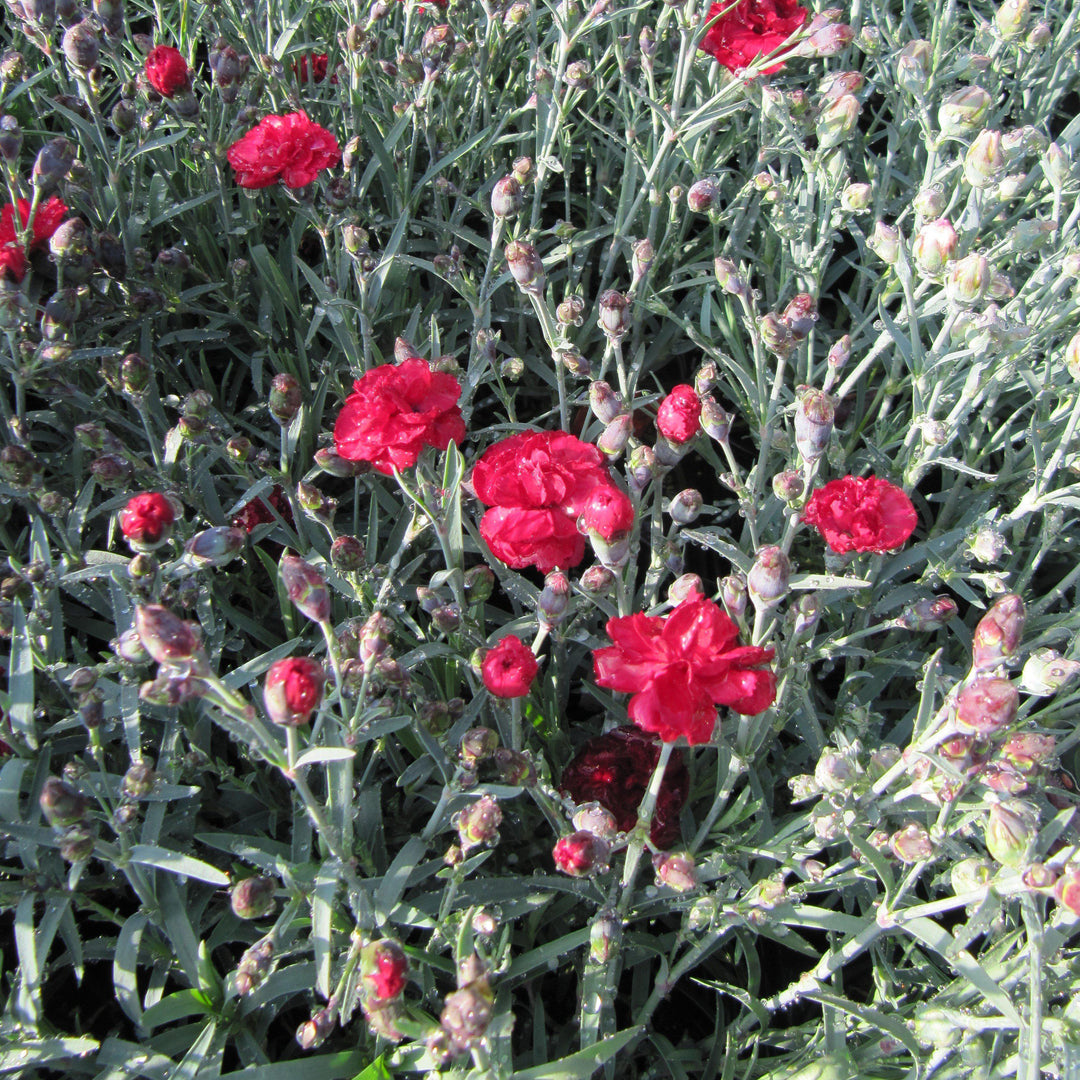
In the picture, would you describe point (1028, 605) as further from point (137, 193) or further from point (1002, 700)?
point (137, 193)

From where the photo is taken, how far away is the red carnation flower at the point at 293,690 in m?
1.17

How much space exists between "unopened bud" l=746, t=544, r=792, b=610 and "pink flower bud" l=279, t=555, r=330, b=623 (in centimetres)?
66

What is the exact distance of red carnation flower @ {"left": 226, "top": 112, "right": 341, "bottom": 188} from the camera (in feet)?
7.23

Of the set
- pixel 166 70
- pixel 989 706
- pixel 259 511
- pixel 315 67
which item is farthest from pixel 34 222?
pixel 989 706

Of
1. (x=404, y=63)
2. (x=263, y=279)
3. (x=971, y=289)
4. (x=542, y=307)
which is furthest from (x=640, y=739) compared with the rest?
(x=404, y=63)

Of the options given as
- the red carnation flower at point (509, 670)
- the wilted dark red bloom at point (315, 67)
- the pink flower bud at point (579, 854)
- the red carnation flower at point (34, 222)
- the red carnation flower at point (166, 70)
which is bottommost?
the pink flower bud at point (579, 854)

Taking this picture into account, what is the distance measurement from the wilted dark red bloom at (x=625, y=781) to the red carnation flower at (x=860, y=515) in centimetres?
51

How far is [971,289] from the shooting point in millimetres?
1662

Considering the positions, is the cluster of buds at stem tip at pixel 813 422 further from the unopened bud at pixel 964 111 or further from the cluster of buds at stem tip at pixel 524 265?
the unopened bud at pixel 964 111

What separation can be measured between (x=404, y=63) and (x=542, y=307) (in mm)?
1106

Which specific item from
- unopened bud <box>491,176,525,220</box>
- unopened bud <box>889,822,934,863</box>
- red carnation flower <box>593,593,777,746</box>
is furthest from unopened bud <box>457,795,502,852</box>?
unopened bud <box>491,176,525,220</box>

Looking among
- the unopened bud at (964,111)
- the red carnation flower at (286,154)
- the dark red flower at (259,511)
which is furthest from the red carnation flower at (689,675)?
the red carnation flower at (286,154)

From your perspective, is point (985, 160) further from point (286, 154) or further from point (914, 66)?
point (286, 154)

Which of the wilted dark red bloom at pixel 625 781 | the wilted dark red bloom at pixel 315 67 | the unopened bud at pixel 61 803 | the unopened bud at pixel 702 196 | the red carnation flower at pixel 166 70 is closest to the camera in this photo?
the unopened bud at pixel 61 803
